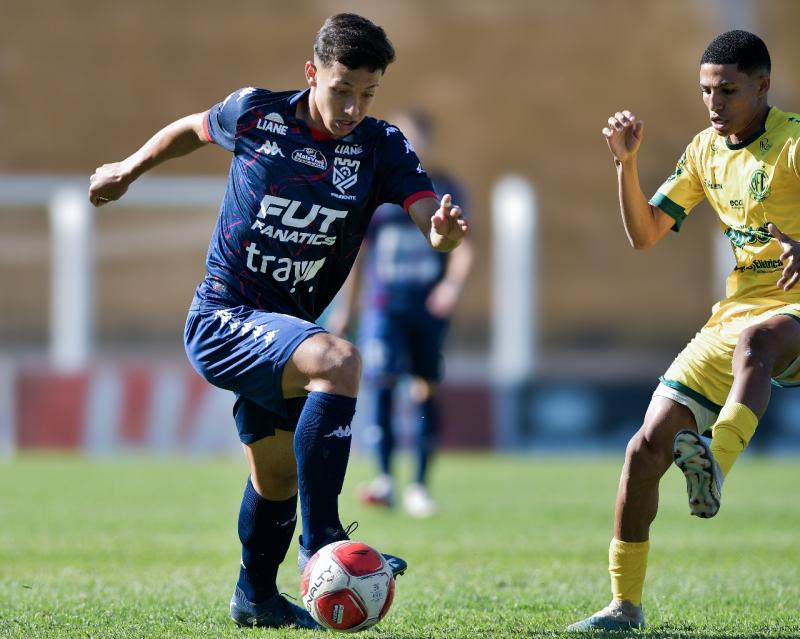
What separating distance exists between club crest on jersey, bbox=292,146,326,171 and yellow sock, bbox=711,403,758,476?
1.56 meters

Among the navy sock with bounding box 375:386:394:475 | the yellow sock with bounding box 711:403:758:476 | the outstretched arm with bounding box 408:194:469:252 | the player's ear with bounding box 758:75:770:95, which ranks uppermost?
the player's ear with bounding box 758:75:770:95

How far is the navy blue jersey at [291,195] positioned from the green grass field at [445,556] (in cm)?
120

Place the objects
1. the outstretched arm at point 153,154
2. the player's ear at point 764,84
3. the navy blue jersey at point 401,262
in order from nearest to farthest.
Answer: the player's ear at point 764,84 < the outstretched arm at point 153,154 < the navy blue jersey at point 401,262

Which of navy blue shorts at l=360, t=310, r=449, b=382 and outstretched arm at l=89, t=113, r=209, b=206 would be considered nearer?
outstretched arm at l=89, t=113, r=209, b=206

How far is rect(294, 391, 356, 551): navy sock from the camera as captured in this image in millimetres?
4367

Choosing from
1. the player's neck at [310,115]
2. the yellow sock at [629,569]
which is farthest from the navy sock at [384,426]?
the player's neck at [310,115]

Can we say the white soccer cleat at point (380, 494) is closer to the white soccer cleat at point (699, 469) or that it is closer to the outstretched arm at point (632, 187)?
the outstretched arm at point (632, 187)

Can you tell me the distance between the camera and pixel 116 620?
16.0 ft

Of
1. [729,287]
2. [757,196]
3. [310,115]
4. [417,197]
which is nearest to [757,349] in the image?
[729,287]

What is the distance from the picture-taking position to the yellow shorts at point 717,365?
15.7 ft

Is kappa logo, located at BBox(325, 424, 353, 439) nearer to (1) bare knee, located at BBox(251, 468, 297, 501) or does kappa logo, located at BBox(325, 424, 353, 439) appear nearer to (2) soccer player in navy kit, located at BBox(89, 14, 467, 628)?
(2) soccer player in navy kit, located at BBox(89, 14, 467, 628)

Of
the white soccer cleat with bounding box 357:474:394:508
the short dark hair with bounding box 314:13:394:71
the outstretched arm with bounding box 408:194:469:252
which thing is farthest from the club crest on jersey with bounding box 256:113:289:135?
the white soccer cleat with bounding box 357:474:394:508

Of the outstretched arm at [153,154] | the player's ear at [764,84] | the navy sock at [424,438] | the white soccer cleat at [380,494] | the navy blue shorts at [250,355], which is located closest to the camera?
the navy blue shorts at [250,355]

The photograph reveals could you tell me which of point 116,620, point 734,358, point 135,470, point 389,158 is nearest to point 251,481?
point 116,620
